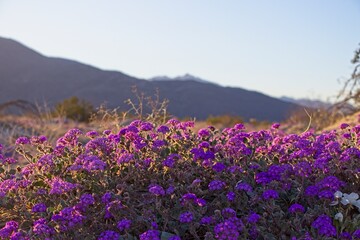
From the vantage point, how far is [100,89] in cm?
7075

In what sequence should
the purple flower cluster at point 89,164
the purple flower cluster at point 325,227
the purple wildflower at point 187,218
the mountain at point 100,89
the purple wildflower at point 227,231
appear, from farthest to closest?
the mountain at point 100,89 < the purple flower cluster at point 89,164 < the purple wildflower at point 187,218 < the purple flower cluster at point 325,227 < the purple wildflower at point 227,231

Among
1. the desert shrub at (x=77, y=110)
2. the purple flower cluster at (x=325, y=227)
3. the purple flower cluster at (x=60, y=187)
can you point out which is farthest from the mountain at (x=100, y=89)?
the purple flower cluster at (x=325, y=227)

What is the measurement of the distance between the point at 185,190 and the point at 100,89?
67.4m

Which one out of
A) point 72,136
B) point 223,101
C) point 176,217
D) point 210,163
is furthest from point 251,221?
point 223,101

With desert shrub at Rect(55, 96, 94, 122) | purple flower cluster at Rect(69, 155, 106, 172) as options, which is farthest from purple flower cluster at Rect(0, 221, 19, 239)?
desert shrub at Rect(55, 96, 94, 122)

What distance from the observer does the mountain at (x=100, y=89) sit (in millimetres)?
68812

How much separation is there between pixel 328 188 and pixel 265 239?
716 mm

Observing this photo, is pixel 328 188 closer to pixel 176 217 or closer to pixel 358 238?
pixel 358 238

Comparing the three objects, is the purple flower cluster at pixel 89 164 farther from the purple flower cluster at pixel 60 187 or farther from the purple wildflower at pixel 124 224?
the purple wildflower at pixel 124 224

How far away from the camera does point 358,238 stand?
346 cm

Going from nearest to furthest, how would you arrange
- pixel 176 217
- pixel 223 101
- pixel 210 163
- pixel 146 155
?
pixel 176 217 → pixel 210 163 → pixel 146 155 → pixel 223 101

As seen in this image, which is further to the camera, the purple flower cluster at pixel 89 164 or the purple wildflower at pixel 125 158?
the purple wildflower at pixel 125 158

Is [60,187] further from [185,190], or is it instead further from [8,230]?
[185,190]

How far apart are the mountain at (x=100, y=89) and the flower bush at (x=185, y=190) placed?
6002 cm
